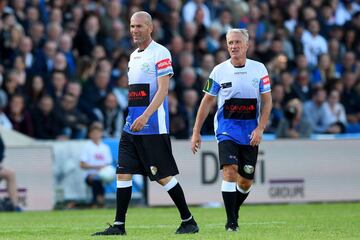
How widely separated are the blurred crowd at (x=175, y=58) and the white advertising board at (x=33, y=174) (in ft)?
2.80

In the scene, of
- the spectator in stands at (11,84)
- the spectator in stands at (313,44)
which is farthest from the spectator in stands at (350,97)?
the spectator in stands at (11,84)

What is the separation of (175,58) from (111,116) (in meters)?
2.83

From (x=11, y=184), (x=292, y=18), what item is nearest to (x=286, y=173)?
(x=11, y=184)

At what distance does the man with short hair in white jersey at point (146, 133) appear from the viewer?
39.7ft

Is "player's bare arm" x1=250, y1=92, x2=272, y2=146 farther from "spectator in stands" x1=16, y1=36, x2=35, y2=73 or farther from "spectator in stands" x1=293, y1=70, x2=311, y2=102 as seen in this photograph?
"spectator in stands" x1=293, y1=70, x2=311, y2=102

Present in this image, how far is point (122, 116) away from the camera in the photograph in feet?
74.4

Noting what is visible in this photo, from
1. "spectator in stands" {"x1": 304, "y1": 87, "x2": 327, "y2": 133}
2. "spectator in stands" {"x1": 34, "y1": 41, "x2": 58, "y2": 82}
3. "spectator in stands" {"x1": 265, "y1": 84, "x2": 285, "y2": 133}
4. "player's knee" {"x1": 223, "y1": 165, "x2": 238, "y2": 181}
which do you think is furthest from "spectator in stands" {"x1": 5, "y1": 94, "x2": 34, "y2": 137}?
"player's knee" {"x1": 223, "y1": 165, "x2": 238, "y2": 181}

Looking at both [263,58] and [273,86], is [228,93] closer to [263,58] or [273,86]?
[273,86]

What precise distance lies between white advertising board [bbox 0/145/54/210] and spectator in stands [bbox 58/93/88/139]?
3.78ft

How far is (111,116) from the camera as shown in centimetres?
2248

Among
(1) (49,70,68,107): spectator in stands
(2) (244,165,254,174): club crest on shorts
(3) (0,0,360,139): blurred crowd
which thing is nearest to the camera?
(2) (244,165,254,174): club crest on shorts

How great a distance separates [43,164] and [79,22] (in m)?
4.36

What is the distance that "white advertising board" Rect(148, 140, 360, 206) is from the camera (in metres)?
21.2

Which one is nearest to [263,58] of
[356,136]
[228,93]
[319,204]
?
[356,136]
